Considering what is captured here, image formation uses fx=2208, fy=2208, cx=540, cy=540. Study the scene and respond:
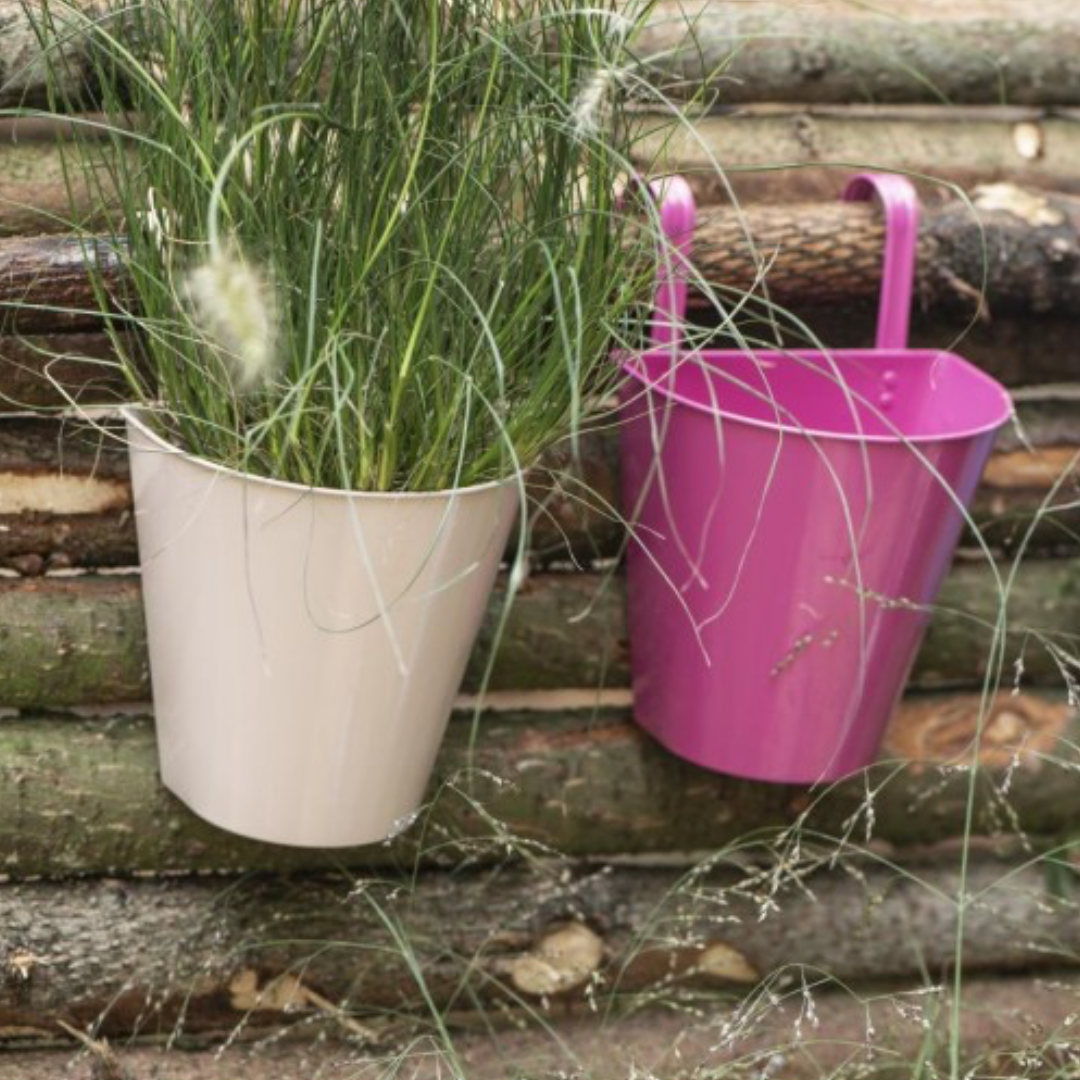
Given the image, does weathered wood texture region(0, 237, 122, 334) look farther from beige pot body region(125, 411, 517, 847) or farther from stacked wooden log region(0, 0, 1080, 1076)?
beige pot body region(125, 411, 517, 847)

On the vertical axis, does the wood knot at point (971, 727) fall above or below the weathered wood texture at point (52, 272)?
below

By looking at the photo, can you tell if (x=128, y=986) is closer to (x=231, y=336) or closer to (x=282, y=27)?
(x=231, y=336)

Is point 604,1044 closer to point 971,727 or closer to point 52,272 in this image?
point 971,727

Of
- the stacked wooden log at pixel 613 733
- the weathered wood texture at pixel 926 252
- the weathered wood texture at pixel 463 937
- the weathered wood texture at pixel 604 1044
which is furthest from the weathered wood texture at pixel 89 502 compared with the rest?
the weathered wood texture at pixel 604 1044

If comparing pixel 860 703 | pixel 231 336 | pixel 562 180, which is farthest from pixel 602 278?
pixel 860 703

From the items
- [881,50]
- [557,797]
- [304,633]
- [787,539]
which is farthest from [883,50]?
[304,633]

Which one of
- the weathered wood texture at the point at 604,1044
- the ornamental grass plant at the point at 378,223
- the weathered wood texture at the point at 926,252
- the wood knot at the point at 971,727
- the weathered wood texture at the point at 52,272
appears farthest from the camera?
the wood knot at the point at 971,727

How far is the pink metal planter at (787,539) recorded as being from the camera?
5.59 ft

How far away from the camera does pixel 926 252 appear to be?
2.00 metres

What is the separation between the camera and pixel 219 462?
5.16ft

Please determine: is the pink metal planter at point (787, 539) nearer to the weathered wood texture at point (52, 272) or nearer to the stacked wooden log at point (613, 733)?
the stacked wooden log at point (613, 733)

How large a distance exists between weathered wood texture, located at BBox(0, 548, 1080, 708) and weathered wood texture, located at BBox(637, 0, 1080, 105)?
48 cm

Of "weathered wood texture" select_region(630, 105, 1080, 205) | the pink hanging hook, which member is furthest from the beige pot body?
"weathered wood texture" select_region(630, 105, 1080, 205)

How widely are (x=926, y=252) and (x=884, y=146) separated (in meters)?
0.22
